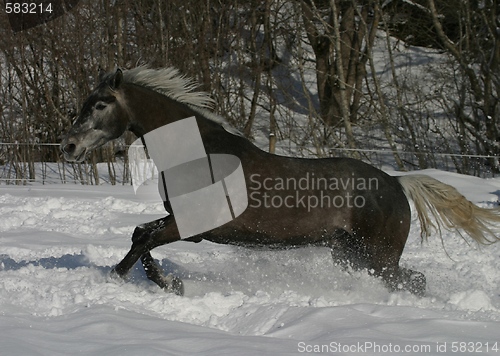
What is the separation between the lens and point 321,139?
1379 cm

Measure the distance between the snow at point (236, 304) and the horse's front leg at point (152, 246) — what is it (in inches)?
4.6

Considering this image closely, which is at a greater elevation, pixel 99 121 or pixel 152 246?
pixel 99 121

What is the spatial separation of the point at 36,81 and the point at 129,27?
2268 mm

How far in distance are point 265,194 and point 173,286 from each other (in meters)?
0.90

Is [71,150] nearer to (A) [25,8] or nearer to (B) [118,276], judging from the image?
(B) [118,276]

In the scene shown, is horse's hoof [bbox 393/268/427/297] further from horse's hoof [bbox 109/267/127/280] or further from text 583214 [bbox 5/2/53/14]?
text 583214 [bbox 5/2/53/14]

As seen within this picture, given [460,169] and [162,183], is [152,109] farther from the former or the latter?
[460,169]

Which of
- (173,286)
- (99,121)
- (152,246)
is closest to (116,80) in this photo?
(99,121)

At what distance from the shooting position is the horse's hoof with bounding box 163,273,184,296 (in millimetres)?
4738

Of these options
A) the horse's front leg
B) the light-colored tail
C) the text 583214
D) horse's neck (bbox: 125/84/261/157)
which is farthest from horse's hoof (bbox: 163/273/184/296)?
the text 583214

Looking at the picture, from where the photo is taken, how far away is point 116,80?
471 centimetres

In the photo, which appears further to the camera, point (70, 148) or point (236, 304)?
point (70, 148)

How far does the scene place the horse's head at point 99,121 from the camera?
15.4 feet

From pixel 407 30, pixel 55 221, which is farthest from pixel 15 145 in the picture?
pixel 407 30
